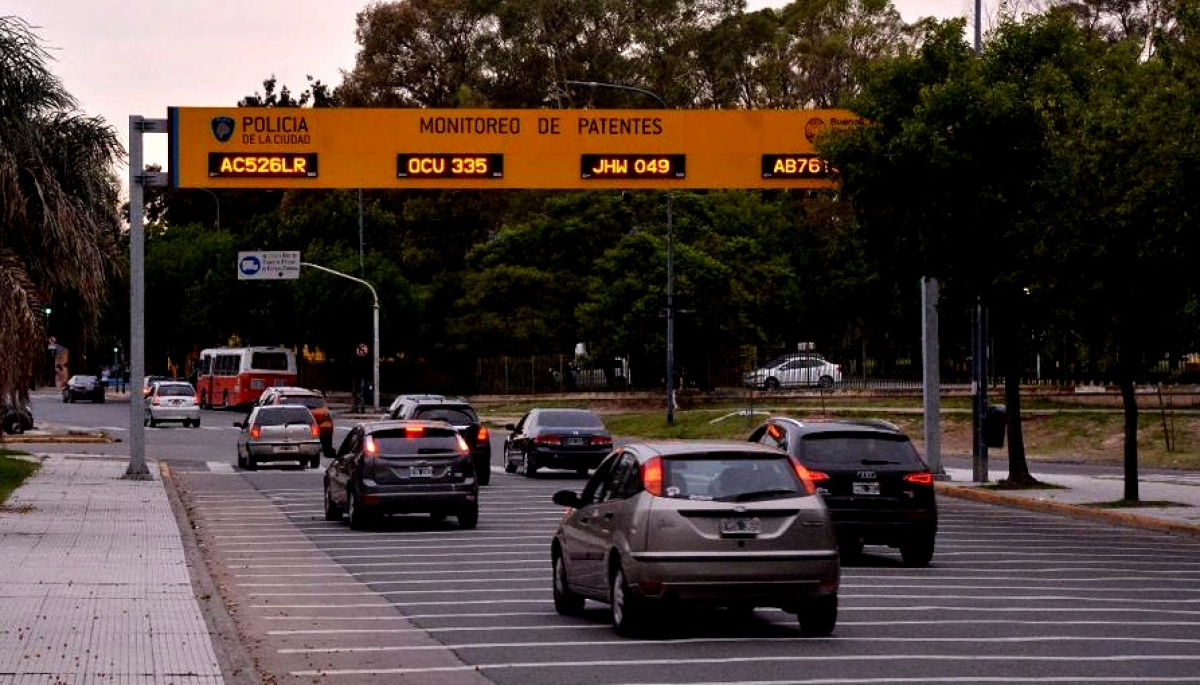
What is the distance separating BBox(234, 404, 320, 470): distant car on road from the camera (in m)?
45.7

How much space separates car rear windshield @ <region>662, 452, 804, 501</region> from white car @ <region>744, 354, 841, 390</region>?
48.6 metres

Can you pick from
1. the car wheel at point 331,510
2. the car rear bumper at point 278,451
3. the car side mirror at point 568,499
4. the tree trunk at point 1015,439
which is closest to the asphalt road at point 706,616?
the car wheel at point 331,510

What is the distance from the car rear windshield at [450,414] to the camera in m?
39.3

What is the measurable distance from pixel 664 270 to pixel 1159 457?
3138 cm

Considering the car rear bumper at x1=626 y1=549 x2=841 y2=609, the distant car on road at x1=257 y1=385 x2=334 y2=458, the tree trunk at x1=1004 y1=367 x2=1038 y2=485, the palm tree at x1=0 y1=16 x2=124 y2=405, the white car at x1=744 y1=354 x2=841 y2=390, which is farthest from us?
the white car at x1=744 y1=354 x2=841 y2=390

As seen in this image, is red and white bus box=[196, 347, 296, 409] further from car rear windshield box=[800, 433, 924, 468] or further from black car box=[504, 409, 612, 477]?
car rear windshield box=[800, 433, 924, 468]

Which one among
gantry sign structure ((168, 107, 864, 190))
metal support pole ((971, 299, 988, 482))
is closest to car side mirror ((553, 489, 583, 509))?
gantry sign structure ((168, 107, 864, 190))

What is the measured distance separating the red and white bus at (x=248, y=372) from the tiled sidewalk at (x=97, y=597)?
60168mm

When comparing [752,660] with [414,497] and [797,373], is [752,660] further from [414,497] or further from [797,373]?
[797,373]

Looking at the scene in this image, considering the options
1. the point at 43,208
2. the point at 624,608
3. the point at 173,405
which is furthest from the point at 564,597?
the point at 173,405

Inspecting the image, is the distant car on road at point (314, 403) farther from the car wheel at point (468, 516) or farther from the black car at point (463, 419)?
the car wheel at point (468, 516)

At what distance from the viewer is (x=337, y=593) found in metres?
19.4

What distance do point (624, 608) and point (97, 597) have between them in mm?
5088

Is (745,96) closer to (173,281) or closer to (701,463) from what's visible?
(173,281)
